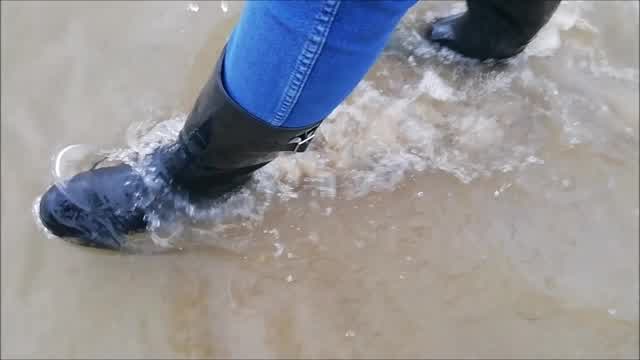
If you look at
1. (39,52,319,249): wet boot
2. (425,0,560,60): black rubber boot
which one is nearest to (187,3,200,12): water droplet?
(39,52,319,249): wet boot

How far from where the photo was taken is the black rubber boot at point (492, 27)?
1385mm

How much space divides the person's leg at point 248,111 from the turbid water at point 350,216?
7 centimetres

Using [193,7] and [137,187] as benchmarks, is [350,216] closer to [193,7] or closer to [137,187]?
[137,187]

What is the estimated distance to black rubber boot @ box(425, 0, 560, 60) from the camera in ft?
4.54

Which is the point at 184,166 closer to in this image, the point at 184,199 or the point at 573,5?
the point at 184,199

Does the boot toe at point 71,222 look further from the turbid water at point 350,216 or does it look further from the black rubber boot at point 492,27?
the black rubber boot at point 492,27

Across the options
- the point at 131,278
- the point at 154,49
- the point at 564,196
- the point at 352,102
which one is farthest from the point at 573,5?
the point at 131,278

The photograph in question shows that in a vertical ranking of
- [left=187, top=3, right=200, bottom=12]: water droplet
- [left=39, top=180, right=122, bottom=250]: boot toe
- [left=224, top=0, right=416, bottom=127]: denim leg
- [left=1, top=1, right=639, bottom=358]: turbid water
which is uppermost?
[left=224, top=0, right=416, bottom=127]: denim leg

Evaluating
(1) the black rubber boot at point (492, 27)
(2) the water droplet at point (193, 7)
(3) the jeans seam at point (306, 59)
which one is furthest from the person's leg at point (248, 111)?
(1) the black rubber boot at point (492, 27)

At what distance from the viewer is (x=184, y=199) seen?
4.26ft

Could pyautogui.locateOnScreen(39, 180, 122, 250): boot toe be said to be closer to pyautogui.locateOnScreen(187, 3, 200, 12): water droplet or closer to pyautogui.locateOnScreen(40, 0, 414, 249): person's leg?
pyautogui.locateOnScreen(40, 0, 414, 249): person's leg

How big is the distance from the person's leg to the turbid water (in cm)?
7

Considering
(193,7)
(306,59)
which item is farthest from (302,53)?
(193,7)

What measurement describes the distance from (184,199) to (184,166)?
12 centimetres
